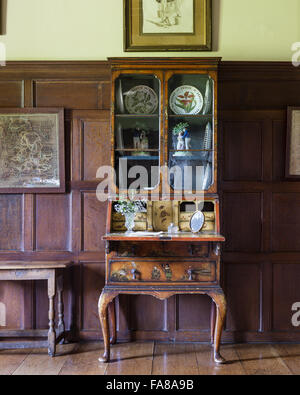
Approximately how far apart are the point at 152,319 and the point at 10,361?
4.09 ft

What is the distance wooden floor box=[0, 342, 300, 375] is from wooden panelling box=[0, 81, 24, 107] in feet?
7.24

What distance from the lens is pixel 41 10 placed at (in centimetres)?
370

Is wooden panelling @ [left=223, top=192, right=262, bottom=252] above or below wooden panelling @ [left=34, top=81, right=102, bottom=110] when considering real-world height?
below

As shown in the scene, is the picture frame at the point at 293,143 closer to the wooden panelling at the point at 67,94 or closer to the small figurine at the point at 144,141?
the small figurine at the point at 144,141

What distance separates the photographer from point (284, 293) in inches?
143

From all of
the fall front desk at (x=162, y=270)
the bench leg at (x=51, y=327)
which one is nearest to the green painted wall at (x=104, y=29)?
the fall front desk at (x=162, y=270)

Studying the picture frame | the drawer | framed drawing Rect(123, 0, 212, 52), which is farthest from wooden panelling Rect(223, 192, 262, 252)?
framed drawing Rect(123, 0, 212, 52)

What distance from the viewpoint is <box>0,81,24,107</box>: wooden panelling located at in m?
3.67

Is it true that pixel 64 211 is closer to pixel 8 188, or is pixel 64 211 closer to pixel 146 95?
pixel 8 188

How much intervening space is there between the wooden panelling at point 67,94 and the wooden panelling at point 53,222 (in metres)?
0.86

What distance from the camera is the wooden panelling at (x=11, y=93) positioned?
12.0ft

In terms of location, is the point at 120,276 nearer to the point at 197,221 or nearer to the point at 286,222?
the point at 197,221

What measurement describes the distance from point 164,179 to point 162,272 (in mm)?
748

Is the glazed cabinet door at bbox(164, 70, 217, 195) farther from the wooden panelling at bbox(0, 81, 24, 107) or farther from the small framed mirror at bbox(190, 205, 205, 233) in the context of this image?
the wooden panelling at bbox(0, 81, 24, 107)
